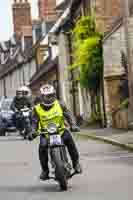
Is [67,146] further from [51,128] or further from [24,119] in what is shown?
[24,119]

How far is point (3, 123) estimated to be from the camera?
36.8m

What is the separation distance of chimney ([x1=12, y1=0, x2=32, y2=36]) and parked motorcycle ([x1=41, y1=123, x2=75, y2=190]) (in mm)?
69807

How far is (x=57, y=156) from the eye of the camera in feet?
41.3

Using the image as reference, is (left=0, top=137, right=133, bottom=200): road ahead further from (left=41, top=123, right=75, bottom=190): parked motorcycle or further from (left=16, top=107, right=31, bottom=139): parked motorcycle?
(left=16, top=107, right=31, bottom=139): parked motorcycle

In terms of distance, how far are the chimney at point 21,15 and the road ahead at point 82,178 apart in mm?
62913

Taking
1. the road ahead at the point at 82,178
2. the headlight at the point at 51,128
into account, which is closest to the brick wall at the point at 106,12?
the road ahead at the point at 82,178

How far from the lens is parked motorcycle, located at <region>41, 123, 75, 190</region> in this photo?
12492 mm

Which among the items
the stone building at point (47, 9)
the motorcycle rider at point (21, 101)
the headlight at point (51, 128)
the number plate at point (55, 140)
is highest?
the headlight at point (51, 128)

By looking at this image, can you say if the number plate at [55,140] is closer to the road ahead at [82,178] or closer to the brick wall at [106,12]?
the road ahead at [82,178]

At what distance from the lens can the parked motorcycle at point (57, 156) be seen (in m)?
12.5

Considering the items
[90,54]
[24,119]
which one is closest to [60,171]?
[24,119]

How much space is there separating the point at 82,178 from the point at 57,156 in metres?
2.06

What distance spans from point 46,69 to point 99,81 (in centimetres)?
2362

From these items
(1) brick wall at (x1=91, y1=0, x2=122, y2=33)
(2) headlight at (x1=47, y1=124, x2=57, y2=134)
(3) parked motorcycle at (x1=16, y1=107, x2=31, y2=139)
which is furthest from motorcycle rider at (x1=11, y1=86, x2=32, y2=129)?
(2) headlight at (x1=47, y1=124, x2=57, y2=134)
